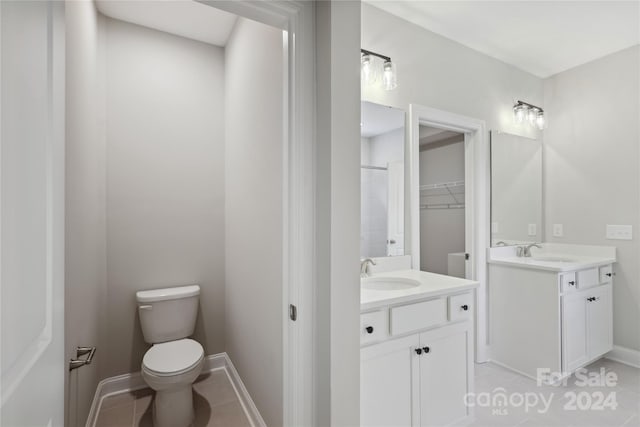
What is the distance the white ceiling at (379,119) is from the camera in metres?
2.12

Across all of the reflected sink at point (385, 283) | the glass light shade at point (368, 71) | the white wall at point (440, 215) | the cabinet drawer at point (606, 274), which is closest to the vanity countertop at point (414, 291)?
the reflected sink at point (385, 283)

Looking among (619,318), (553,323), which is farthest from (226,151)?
(619,318)

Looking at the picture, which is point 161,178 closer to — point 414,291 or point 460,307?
point 414,291

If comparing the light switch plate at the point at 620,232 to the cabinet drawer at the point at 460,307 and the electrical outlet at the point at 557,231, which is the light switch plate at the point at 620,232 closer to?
the electrical outlet at the point at 557,231

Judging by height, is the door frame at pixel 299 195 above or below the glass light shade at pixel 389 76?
below

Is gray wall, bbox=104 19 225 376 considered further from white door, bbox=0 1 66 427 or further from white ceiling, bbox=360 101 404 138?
white door, bbox=0 1 66 427

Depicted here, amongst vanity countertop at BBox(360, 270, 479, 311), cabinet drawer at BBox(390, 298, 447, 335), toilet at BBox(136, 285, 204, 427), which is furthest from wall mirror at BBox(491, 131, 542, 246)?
toilet at BBox(136, 285, 204, 427)

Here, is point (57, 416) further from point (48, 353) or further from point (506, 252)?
point (506, 252)

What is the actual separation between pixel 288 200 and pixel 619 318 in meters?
3.26

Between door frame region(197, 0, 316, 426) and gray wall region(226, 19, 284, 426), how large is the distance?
8.8 inches

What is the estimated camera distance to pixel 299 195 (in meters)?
1.24

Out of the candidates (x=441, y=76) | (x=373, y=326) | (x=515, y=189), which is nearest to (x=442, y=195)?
(x=515, y=189)

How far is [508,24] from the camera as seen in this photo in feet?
7.73

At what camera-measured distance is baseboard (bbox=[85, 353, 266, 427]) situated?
1878 millimetres
